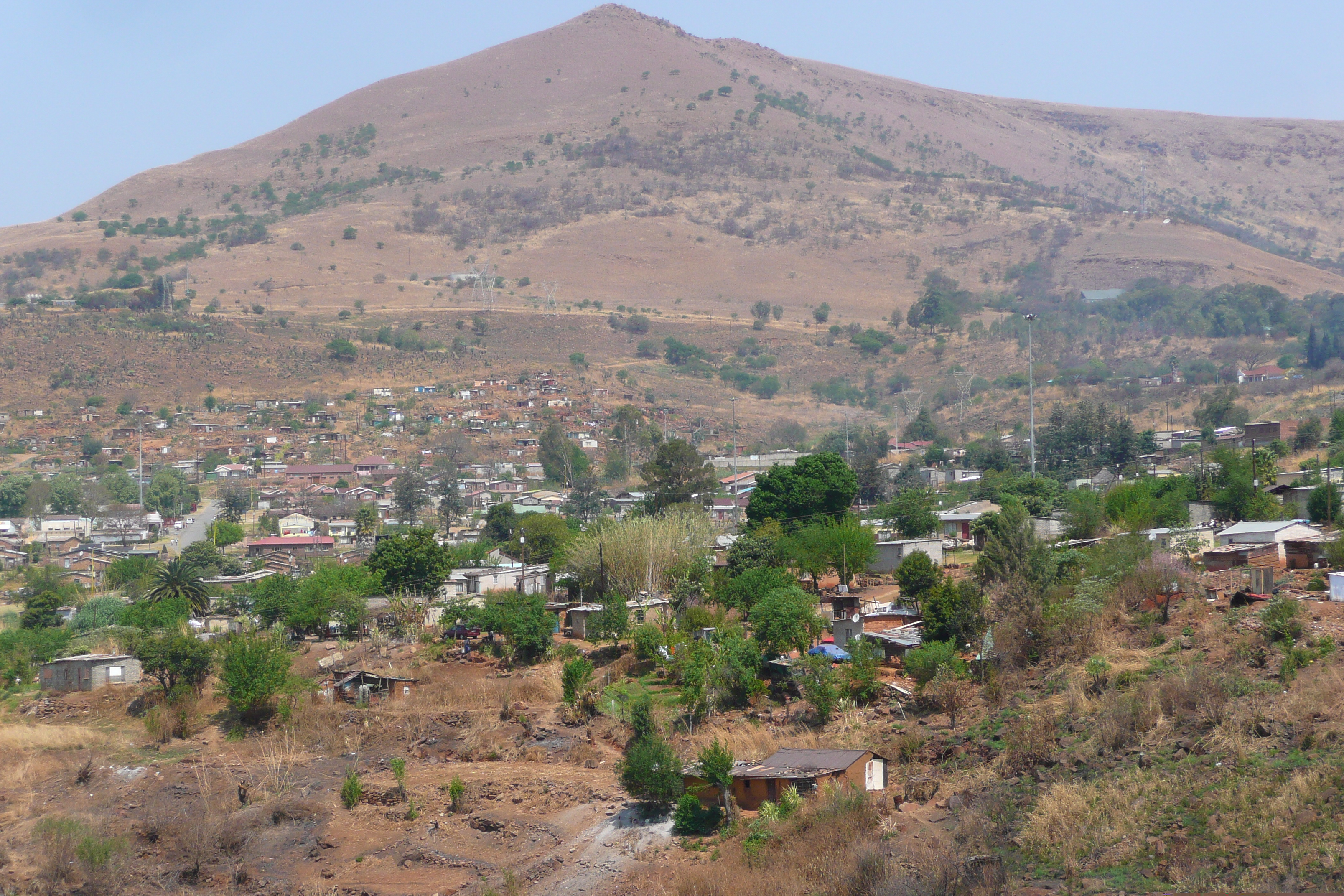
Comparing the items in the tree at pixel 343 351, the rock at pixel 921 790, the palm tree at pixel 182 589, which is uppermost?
the tree at pixel 343 351

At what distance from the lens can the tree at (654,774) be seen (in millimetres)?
19859

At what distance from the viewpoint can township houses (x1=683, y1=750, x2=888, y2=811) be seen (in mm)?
18797

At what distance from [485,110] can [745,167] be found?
48805 mm

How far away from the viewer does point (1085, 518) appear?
3334cm

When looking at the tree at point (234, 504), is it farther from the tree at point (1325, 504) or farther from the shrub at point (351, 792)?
the tree at point (1325, 504)

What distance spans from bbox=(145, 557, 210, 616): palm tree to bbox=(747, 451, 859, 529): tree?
16.1 metres

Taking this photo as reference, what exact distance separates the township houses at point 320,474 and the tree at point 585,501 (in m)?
14.2

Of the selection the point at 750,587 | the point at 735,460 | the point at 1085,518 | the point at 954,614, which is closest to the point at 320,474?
the point at 735,460

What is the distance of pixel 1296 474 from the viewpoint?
39.1 meters

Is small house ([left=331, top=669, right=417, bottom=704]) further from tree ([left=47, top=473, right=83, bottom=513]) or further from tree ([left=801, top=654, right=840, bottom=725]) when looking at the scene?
tree ([left=47, top=473, right=83, bottom=513])

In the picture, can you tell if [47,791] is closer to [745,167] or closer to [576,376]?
[576,376]

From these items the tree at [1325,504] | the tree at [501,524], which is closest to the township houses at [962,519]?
the tree at [1325,504]

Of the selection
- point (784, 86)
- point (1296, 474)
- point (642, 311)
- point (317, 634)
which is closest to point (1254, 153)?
point (784, 86)

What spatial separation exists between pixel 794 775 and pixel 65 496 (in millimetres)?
50363
